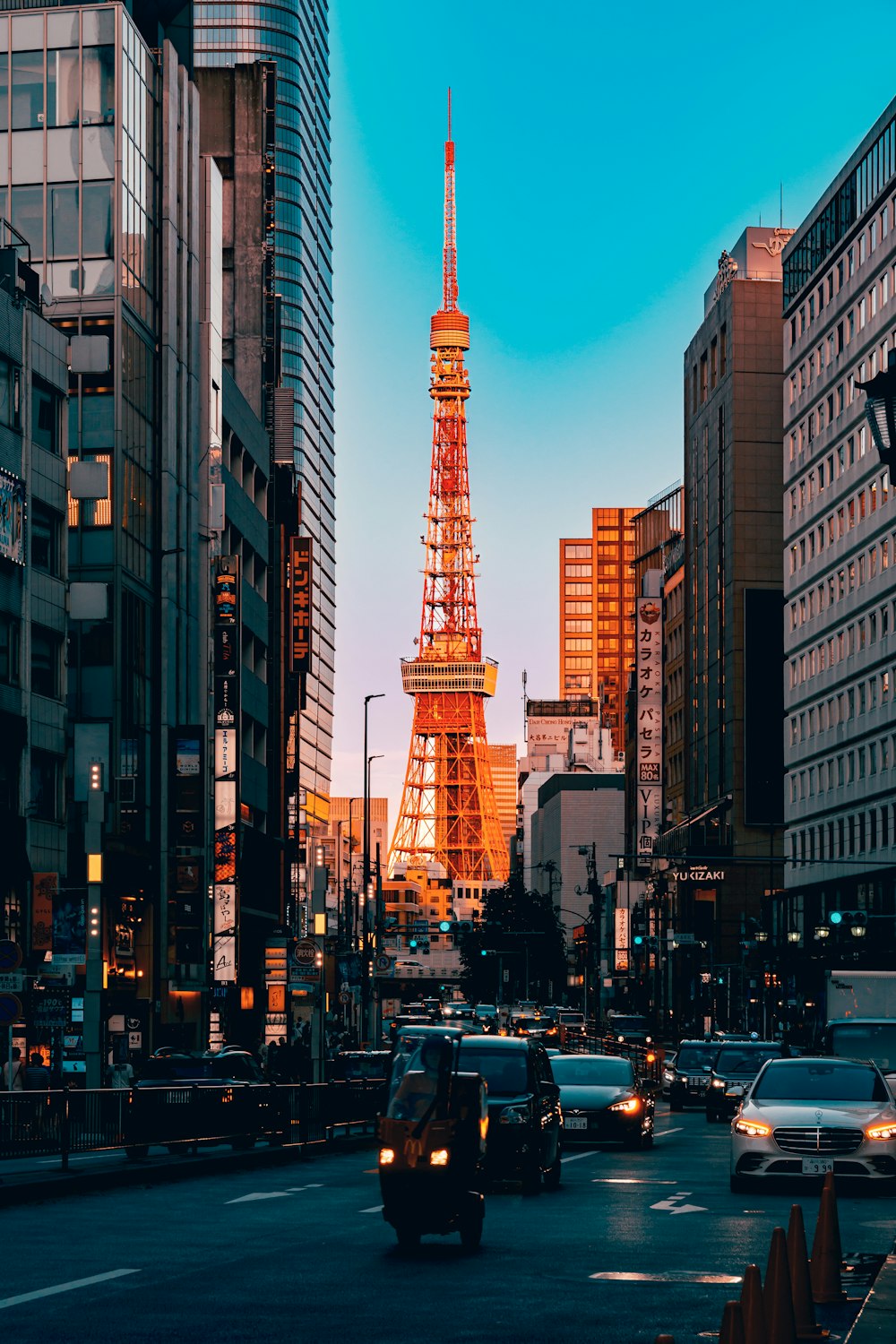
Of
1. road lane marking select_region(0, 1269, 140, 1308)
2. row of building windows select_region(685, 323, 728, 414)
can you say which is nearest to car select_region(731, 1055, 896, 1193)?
road lane marking select_region(0, 1269, 140, 1308)

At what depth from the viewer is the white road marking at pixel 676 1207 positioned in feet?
68.1

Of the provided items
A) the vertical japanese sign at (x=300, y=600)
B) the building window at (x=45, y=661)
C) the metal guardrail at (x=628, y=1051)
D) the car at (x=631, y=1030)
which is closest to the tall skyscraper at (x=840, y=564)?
the car at (x=631, y=1030)

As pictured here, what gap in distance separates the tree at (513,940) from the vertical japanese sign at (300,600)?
65.0 m

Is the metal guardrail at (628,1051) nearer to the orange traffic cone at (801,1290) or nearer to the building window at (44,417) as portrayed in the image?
the building window at (44,417)

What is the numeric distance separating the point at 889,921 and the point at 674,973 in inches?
2024

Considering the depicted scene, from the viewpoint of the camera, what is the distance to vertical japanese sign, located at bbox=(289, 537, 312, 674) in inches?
3839

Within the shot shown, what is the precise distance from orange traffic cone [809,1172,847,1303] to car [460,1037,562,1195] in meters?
9.33

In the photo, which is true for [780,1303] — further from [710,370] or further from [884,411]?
[710,370]

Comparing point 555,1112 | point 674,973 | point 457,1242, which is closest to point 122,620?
point 555,1112

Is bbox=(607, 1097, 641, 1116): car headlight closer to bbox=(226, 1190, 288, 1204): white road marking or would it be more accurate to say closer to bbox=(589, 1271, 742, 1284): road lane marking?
bbox=(226, 1190, 288, 1204): white road marking

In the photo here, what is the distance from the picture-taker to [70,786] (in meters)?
56.7

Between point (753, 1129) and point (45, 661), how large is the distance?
33.9 meters

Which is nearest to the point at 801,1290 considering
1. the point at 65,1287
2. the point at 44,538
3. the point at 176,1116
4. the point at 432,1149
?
the point at 65,1287

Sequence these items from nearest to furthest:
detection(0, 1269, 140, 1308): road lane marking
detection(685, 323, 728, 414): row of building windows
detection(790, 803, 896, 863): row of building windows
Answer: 1. detection(0, 1269, 140, 1308): road lane marking
2. detection(790, 803, 896, 863): row of building windows
3. detection(685, 323, 728, 414): row of building windows
